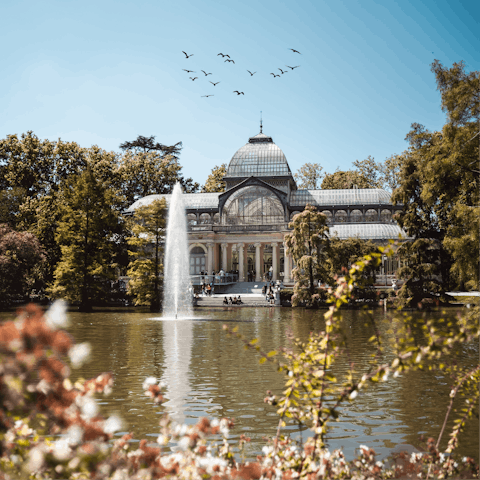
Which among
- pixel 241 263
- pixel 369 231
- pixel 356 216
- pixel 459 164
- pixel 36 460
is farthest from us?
pixel 356 216

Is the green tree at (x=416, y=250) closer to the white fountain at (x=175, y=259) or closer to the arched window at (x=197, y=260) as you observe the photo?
the white fountain at (x=175, y=259)

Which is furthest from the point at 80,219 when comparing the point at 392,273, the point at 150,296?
the point at 392,273

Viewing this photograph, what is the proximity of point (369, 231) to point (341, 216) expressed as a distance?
21.2 feet

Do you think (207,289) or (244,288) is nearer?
(207,289)

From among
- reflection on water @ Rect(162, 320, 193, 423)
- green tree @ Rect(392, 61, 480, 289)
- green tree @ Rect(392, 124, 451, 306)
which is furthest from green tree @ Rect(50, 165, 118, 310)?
green tree @ Rect(392, 61, 480, 289)

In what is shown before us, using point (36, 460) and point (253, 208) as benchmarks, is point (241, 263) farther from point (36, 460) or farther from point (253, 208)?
point (36, 460)

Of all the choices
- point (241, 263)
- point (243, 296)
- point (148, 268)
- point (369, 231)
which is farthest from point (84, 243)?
point (369, 231)

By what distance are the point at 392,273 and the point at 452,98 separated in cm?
3397

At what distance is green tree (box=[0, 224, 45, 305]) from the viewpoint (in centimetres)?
3930

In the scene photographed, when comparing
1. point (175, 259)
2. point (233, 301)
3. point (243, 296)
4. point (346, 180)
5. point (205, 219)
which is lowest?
point (233, 301)

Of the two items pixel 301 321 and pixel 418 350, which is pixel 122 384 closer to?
pixel 418 350

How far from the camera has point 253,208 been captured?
2443 inches

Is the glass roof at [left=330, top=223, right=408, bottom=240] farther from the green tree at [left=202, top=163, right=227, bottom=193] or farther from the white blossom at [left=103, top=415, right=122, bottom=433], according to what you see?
the white blossom at [left=103, top=415, right=122, bottom=433]

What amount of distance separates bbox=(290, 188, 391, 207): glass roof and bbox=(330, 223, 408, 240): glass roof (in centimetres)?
420
